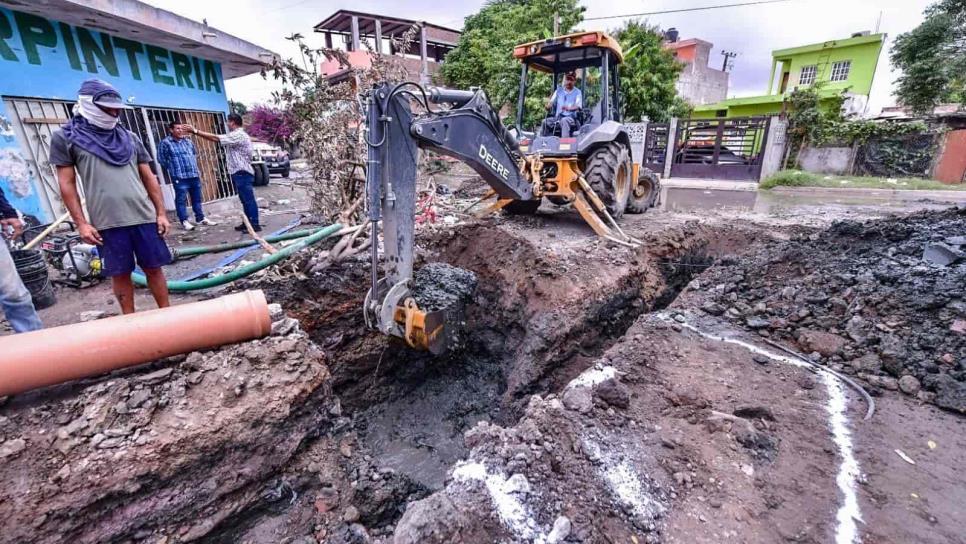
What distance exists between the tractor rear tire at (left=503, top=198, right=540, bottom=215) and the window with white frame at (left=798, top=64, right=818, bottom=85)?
90.0 feet

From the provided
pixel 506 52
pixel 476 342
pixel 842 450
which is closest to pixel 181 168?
pixel 476 342

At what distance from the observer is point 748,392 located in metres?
2.68

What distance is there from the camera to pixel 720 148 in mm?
13555

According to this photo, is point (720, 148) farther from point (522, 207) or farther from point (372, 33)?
point (372, 33)

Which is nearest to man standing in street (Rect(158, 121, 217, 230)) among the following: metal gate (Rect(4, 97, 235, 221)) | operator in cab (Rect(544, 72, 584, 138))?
metal gate (Rect(4, 97, 235, 221))

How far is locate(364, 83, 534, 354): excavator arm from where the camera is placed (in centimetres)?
285

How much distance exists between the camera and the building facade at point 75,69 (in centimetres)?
529

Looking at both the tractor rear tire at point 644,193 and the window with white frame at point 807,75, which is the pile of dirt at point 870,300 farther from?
the window with white frame at point 807,75

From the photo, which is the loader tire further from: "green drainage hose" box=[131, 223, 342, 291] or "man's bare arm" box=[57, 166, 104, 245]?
"man's bare arm" box=[57, 166, 104, 245]

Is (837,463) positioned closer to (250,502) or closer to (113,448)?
(250,502)

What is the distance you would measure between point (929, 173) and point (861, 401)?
49.6 feet

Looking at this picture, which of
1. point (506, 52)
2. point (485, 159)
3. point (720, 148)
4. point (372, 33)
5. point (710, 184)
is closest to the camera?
point (485, 159)

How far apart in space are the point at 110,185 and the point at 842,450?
4.64 metres

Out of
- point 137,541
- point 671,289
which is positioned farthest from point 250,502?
point 671,289
